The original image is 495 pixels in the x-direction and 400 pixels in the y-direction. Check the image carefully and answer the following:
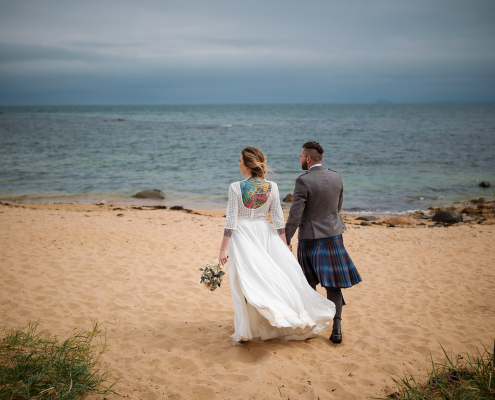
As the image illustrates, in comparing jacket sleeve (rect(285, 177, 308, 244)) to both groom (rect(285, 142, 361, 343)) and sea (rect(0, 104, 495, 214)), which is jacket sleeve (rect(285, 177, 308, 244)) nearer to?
groom (rect(285, 142, 361, 343))

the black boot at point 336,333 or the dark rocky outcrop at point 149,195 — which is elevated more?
the black boot at point 336,333

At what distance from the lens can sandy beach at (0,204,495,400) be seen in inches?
140

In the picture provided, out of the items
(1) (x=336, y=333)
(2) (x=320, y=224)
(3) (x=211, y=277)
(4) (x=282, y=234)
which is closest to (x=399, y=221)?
(1) (x=336, y=333)

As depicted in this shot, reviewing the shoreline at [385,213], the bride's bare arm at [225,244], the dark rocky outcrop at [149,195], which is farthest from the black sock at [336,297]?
the dark rocky outcrop at [149,195]

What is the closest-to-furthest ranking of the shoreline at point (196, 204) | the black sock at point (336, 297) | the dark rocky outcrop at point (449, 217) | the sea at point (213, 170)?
the black sock at point (336, 297), the dark rocky outcrop at point (449, 217), the shoreline at point (196, 204), the sea at point (213, 170)

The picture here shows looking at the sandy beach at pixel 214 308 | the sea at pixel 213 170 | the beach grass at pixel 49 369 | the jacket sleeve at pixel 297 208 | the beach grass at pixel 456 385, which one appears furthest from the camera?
the sea at pixel 213 170

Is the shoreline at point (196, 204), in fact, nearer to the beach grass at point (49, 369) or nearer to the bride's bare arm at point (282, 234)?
the bride's bare arm at point (282, 234)

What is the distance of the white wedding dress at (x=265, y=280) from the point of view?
3791 millimetres

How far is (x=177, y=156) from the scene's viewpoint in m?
26.9

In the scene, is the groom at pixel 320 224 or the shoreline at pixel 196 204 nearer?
the groom at pixel 320 224

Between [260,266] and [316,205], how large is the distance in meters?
0.89

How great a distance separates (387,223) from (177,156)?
1848 cm

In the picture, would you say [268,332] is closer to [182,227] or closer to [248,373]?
[248,373]

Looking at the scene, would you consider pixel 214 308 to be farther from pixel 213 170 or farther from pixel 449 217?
pixel 213 170
